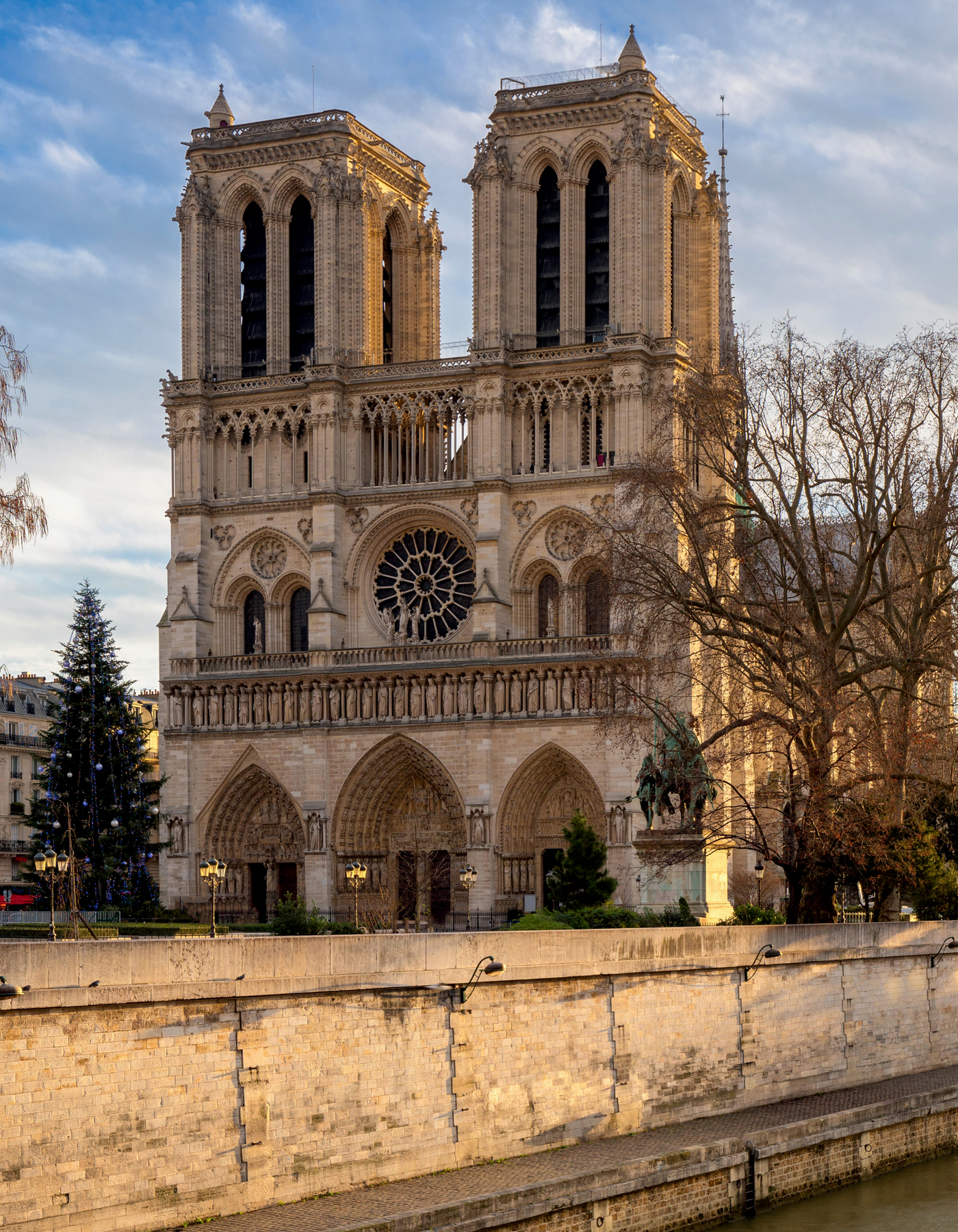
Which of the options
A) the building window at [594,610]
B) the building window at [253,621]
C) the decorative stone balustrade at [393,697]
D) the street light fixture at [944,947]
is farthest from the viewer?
the building window at [253,621]

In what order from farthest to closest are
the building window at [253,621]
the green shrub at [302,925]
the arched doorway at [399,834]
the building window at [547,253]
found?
1. the building window at [253,621]
2. the building window at [547,253]
3. the arched doorway at [399,834]
4. the green shrub at [302,925]

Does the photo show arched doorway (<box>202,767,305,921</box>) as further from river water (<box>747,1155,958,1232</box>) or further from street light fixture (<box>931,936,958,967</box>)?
river water (<box>747,1155,958,1232</box>)

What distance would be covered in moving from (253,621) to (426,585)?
209 inches

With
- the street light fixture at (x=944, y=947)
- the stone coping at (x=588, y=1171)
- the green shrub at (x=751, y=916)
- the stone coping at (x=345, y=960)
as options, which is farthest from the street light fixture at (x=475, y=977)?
the green shrub at (x=751, y=916)

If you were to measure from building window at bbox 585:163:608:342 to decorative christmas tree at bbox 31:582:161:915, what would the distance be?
1537 cm

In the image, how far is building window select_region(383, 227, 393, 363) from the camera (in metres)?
54.5

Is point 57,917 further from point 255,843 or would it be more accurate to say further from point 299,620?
point 299,620

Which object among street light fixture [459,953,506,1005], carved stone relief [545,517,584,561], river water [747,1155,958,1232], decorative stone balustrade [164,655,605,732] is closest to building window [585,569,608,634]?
carved stone relief [545,517,584,561]

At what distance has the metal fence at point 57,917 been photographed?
3981cm

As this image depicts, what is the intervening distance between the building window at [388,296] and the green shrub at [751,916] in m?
24.4

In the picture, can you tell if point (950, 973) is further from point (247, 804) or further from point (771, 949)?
point (247, 804)

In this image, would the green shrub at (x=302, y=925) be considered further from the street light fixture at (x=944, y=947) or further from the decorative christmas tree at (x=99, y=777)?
the street light fixture at (x=944, y=947)

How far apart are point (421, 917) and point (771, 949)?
25.6 meters

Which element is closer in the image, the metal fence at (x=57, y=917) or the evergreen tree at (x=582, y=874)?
the evergreen tree at (x=582, y=874)
